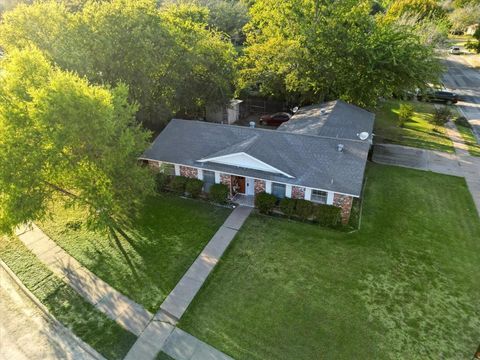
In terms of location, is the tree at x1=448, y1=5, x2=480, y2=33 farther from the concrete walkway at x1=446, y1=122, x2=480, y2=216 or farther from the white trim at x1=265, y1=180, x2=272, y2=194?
the white trim at x1=265, y1=180, x2=272, y2=194

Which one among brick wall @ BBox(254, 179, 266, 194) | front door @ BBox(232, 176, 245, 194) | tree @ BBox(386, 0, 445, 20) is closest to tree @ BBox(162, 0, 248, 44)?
tree @ BBox(386, 0, 445, 20)

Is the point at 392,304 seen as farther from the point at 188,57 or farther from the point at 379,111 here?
the point at 379,111

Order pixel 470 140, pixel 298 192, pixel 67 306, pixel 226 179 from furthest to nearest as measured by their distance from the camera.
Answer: pixel 470 140 < pixel 226 179 < pixel 298 192 < pixel 67 306

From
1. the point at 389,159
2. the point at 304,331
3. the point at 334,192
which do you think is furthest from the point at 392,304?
the point at 389,159

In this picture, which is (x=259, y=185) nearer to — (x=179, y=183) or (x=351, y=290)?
(x=179, y=183)

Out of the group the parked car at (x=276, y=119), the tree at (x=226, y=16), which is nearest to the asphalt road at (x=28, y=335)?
the parked car at (x=276, y=119)

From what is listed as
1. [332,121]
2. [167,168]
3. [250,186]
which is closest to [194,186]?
[167,168]
